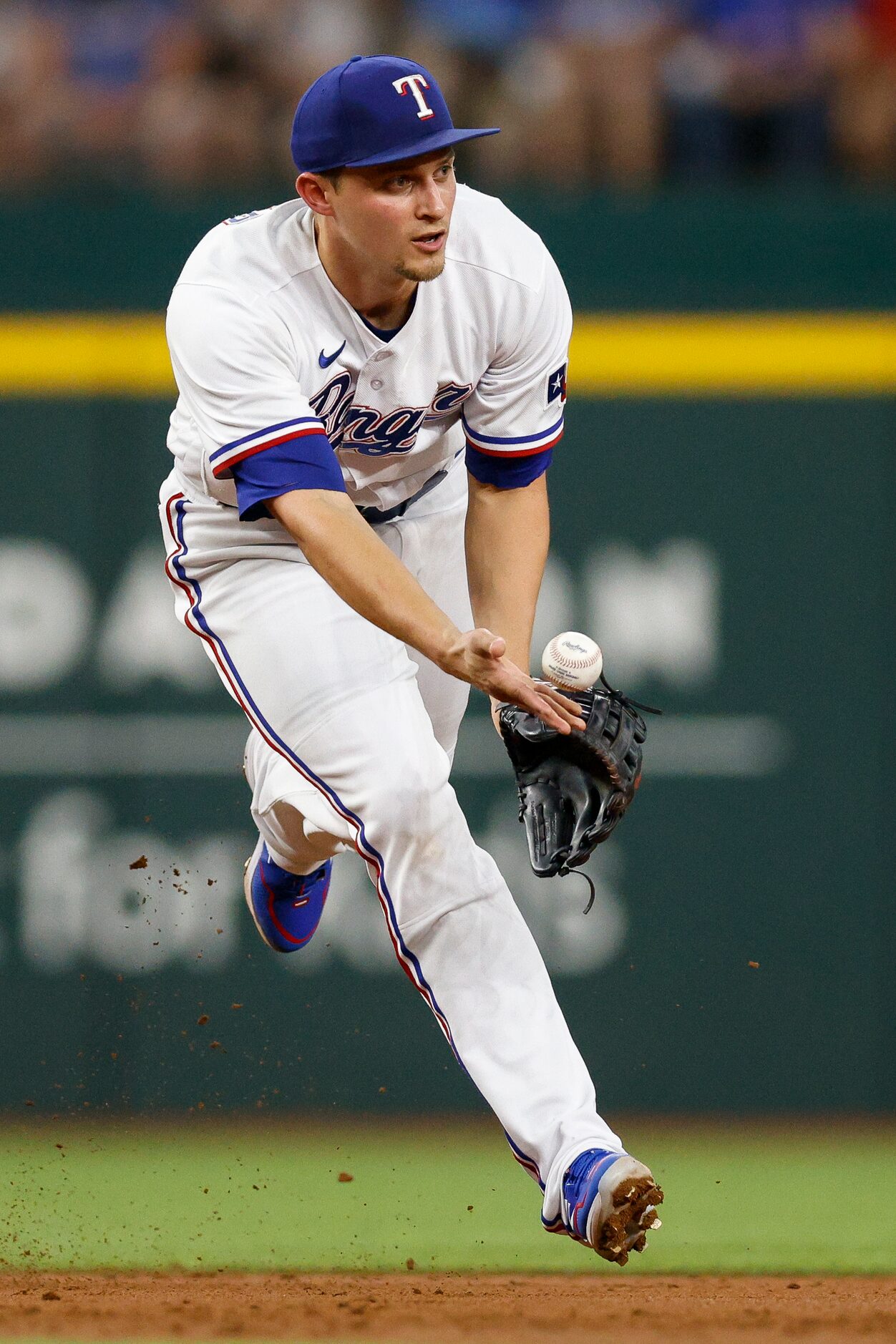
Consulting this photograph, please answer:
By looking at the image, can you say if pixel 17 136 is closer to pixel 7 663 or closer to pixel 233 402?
pixel 7 663

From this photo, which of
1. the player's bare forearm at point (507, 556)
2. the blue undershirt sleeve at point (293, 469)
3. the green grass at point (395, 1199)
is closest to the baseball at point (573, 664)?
the player's bare forearm at point (507, 556)

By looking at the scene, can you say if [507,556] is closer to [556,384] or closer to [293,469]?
[556,384]

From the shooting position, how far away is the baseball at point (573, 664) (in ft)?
10.7

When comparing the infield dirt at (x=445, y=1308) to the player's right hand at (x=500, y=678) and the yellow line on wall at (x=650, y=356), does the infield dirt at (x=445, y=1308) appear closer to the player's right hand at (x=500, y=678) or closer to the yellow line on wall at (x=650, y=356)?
the player's right hand at (x=500, y=678)

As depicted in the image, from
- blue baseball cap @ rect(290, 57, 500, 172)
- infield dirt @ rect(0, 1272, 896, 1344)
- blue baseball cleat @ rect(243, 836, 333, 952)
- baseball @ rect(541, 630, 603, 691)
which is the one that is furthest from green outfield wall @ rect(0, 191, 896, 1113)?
blue baseball cap @ rect(290, 57, 500, 172)

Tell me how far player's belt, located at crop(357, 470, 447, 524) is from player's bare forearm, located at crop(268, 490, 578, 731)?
0.57 m

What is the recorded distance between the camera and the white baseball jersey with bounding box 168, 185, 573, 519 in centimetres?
324

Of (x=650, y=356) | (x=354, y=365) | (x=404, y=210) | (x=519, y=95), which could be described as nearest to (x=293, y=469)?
(x=354, y=365)

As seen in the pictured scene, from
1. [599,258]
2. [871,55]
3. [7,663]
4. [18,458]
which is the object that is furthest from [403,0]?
[7,663]

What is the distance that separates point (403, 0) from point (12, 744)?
113 inches

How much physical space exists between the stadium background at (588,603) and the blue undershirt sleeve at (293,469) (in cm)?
278

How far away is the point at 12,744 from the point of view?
5980mm

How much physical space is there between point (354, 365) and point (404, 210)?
1.09 feet

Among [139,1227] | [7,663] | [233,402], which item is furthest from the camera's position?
[7,663]
